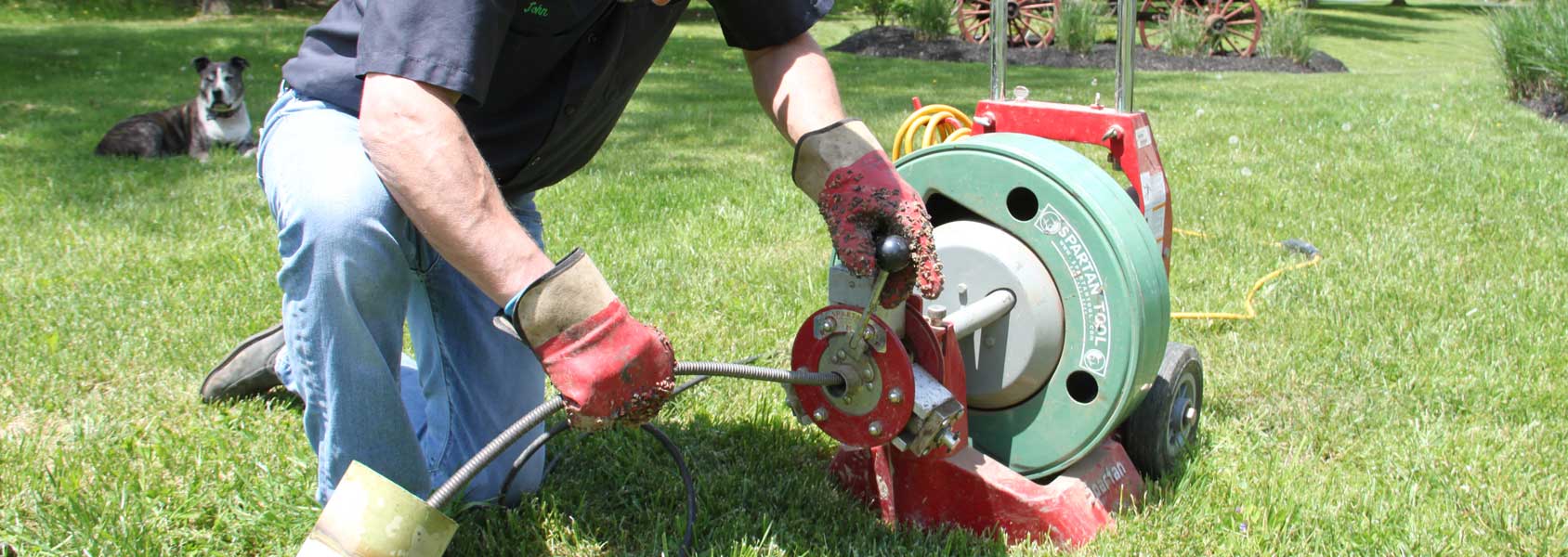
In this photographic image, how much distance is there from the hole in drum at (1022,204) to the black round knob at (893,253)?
52 cm

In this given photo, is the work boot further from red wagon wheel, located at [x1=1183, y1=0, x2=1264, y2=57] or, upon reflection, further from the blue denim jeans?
red wagon wheel, located at [x1=1183, y1=0, x2=1264, y2=57]

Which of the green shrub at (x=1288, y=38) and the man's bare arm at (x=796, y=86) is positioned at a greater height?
the man's bare arm at (x=796, y=86)

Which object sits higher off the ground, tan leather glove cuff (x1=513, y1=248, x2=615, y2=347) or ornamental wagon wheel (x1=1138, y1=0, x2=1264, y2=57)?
tan leather glove cuff (x1=513, y1=248, x2=615, y2=347)

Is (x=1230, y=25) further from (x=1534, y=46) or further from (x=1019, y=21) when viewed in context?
(x=1534, y=46)

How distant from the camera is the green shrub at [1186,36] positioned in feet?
46.8

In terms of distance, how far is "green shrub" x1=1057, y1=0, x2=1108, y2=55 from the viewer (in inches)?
549

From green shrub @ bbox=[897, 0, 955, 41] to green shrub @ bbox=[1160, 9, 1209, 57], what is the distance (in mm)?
2766

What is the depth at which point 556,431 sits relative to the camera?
2.15 meters

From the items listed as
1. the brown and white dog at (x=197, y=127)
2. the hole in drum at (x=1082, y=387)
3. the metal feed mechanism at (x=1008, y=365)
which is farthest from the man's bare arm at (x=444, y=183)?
the brown and white dog at (x=197, y=127)

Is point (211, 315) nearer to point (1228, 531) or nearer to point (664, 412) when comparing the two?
point (664, 412)

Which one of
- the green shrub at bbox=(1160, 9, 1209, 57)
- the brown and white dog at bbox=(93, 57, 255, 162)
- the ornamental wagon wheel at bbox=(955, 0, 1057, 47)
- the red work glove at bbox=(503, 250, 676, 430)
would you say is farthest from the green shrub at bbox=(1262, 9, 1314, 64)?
the red work glove at bbox=(503, 250, 676, 430)

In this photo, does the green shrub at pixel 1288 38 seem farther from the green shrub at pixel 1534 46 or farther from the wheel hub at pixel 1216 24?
the green shrub at pixel 1534 46

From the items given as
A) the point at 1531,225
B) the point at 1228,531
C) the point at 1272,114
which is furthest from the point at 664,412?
the point at 1272,114

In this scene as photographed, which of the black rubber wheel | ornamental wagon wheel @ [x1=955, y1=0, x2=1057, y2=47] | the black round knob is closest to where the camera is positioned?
the black round knob
